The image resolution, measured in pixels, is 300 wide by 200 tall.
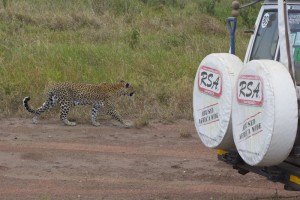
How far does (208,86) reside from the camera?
489 cm

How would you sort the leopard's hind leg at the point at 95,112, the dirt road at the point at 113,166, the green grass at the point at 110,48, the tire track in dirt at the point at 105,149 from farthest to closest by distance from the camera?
the green grass at the point at 110,48, the leopard's hind leg at the point at 95,112, the tire track in dirt at the point at 105,149, the dirt road at the point at 113,166

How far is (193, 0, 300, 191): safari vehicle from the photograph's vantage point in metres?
4.16

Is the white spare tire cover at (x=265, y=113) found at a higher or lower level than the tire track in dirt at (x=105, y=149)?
higher

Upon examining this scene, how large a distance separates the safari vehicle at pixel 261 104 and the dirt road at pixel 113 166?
117 cm

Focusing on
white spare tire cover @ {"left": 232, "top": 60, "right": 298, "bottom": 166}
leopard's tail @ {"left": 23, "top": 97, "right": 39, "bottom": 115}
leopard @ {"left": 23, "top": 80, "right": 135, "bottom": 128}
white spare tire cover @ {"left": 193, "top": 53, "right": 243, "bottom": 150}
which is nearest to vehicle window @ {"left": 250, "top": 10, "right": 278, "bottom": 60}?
white spare tire cover @ {"left": 193, "top": 53, "right": 243, "bottom": 150}

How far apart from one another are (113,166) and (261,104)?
317 centimetres

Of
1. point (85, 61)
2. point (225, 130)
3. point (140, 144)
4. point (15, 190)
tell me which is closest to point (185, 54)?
point (85, 61)

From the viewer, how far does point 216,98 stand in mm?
4789

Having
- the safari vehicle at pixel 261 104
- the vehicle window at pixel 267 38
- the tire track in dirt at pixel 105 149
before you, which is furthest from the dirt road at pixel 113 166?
the vehicle window at pixel 267 38

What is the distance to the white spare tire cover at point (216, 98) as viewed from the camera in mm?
4684

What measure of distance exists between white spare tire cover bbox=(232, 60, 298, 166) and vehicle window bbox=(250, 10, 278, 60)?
91 centimetres

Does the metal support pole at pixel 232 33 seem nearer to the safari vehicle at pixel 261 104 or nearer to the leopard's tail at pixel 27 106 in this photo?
the safari vehicle at pixel 261 104

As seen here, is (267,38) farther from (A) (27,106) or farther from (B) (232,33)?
(A) (27,106)

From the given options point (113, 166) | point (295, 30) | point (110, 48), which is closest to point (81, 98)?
point (113, 166)
